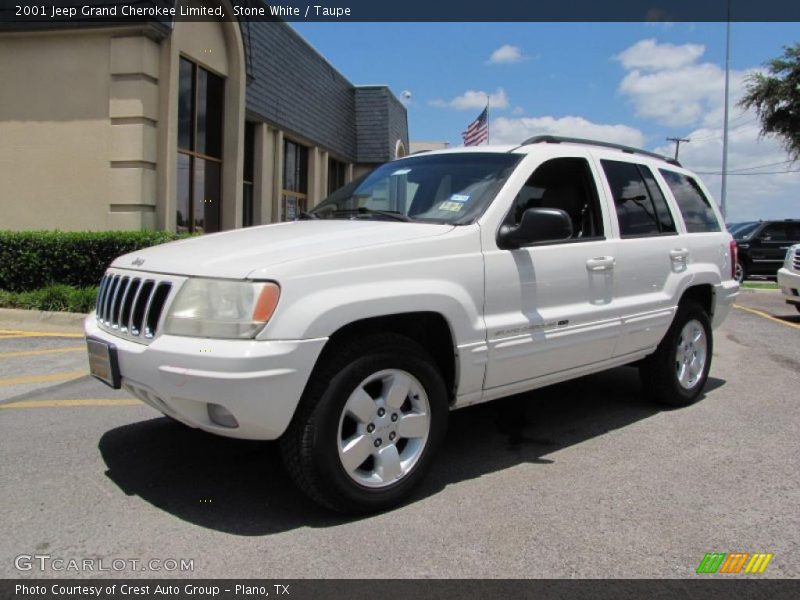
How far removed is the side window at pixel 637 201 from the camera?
4.70 metres

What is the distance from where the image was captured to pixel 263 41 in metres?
14.7

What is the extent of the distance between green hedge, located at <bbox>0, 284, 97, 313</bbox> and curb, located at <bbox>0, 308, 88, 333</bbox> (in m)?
0.17

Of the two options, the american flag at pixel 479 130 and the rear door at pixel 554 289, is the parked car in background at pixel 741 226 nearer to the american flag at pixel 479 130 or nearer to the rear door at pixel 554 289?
the american flag at pixel 479 130

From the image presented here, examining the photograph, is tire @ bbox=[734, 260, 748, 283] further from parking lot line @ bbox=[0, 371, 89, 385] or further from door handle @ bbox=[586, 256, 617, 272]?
parking lot line @ bbox=[0, 371, 89, 385]

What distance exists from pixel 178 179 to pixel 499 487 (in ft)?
33.6

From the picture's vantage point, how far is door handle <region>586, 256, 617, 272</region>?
4234 millimetres

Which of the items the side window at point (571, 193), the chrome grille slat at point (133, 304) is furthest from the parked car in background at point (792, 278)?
the chrome grille slat at point (133, 304)

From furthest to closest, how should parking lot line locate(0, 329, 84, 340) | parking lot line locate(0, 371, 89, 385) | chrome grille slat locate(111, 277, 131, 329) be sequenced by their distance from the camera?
parking lot line locate(0, 329, 84, 340), parking lot line locate(0, 371, 89, 385), chrome grille slat locate(111, 277, 131, 329)

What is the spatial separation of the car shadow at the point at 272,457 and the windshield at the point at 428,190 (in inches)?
59.6

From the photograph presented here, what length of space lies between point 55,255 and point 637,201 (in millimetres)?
8260

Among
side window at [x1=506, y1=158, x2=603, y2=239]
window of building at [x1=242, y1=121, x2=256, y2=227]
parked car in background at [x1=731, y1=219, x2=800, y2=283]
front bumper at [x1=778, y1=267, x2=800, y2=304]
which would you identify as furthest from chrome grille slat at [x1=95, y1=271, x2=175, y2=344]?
parked car in background at [x1=731, y1=219, x2=800, y2=283]
